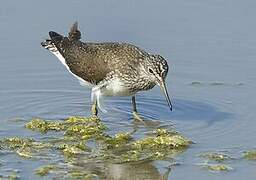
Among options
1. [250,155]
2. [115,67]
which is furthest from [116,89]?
[250,155]

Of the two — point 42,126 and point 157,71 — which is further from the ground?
point 157,71

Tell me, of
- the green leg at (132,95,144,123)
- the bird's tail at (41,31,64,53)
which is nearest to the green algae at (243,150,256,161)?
the green leg at (132,95,144,123)

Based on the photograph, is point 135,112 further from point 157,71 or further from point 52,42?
point 52,42

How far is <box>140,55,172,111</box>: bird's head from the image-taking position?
30.1 ft

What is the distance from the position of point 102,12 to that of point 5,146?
13.2 ft

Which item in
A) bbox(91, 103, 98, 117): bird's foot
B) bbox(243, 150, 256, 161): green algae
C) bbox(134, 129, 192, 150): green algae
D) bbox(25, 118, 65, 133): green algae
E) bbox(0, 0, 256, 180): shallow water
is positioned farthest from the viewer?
bbox(91, 103, 98, 117): bird's foot

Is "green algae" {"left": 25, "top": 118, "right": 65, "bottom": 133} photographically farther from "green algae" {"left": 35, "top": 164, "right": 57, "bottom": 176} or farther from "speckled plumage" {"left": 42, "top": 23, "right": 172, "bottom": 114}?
"green algae" {"left": 35, "top": 164, "right": 57, "bottom": 176}

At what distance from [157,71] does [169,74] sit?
4.10 ft

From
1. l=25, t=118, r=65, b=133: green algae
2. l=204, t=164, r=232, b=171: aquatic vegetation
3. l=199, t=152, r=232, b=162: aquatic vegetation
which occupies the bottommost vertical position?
l=204, t=164, r=232, b=171: aquatic vegetation

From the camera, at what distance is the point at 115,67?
9422mm

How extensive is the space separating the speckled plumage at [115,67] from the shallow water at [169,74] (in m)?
0.37

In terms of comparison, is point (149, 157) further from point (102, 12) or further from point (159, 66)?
point (102, 12)

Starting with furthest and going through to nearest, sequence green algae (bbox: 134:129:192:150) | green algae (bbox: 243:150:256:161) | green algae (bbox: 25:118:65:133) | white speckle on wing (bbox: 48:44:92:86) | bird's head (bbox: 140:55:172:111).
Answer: white speckle on wing (bbox: 48:44:92:86) < bird's head (bbox: 140:55:172:111) < green algae (bbox: 25:118:65:133) < green algae (bbox: 134:129:192:150) < green algae (bbox: 243:150:256:161)

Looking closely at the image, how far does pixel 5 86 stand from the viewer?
9.98 m
